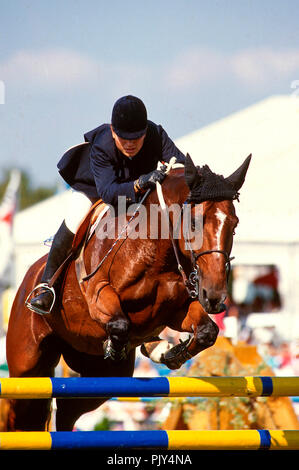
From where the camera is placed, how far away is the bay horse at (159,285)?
3412 millimetres

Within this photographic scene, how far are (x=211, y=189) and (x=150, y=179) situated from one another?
1.29 feet

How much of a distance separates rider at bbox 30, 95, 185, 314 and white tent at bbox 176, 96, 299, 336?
620 cm

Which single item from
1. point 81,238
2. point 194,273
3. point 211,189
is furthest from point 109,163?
point 194,273

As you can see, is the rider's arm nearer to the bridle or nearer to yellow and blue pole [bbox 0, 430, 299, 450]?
the bridle

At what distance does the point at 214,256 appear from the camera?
336 cm

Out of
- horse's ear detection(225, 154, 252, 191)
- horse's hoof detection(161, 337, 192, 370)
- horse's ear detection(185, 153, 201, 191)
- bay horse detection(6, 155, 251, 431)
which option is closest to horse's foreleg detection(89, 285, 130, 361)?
bay horse detection(6, 155, 251, 431)

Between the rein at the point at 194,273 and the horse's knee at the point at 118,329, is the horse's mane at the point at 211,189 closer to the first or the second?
the rein at the point at 194,273

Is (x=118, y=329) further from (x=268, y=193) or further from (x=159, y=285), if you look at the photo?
(x=268, y=193)

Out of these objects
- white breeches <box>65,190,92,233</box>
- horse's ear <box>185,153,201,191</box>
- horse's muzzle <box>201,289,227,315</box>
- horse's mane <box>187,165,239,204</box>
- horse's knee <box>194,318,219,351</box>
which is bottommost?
horse's knee <box>194,318,219,351</box>

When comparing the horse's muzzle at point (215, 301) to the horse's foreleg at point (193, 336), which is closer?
the horse's muzzle at point (215, 301)

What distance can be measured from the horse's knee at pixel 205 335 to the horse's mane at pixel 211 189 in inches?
25.0

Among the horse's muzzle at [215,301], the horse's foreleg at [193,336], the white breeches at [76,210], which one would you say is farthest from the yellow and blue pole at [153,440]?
the white breeches at [76,210]

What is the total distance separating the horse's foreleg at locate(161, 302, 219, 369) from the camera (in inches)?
141

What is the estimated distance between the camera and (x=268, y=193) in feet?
36.5
